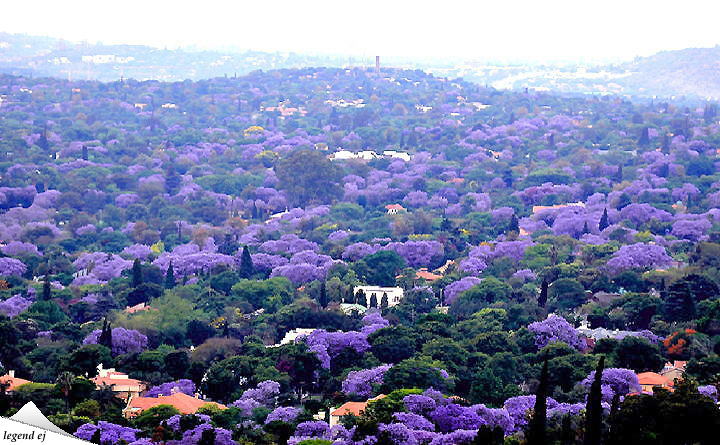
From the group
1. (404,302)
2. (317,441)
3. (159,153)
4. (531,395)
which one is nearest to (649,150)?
(159,153)

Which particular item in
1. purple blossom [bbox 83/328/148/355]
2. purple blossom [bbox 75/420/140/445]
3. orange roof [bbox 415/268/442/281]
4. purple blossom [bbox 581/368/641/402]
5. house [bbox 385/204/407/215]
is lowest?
house [bbox 385/204/407/215]

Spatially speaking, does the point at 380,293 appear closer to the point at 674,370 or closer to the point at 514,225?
the point at 514,225

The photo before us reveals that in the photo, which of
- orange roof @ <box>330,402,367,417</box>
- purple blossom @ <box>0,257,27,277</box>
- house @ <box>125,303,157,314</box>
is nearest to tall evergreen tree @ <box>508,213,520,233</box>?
house @ <box>125,303,157,314</box>

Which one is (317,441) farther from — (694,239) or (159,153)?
(159,153)

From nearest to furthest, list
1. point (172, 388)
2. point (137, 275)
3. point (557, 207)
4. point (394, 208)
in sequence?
point (172, 388) < point (137, 275) < point (557, 207) < point (394, 208)

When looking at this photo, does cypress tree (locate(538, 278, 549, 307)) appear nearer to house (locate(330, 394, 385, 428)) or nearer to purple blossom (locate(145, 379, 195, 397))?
house (locate(330, 394, 385, 428))

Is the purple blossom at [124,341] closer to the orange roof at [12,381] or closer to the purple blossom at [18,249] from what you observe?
the orange roof at [12,381]

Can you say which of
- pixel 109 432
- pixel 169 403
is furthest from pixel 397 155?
pixel 109 432
